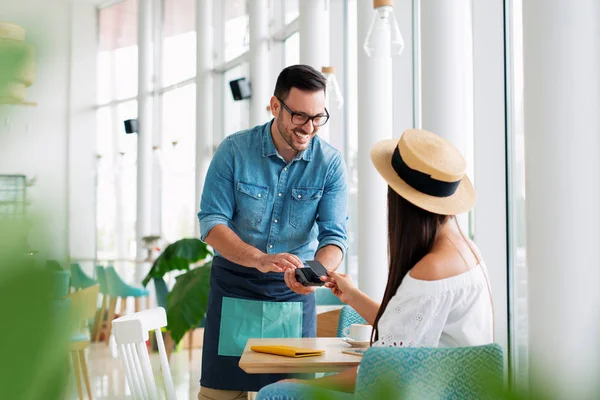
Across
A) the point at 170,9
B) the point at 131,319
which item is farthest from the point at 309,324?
the point at 170,9

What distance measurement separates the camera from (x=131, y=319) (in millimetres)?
2443

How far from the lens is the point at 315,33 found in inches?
258

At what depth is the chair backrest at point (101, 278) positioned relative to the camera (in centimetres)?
30

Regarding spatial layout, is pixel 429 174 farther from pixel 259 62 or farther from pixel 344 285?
pixel 259 62

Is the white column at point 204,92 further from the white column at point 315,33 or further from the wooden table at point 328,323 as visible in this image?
the wooden table at point 328,323

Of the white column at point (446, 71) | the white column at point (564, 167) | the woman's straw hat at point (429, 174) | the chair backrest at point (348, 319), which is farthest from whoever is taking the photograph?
the white column at point (446, 71)

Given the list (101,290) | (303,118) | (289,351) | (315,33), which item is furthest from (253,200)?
(315,33)

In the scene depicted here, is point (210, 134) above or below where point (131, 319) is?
above

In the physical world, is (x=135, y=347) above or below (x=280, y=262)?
below

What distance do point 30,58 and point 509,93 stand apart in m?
4.06

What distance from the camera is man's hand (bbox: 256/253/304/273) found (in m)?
2.44

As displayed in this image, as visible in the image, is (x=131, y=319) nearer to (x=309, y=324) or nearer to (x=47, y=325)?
(x=309, y=324)

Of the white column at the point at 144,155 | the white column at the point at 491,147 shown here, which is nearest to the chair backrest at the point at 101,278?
the white column at the point at 491,147

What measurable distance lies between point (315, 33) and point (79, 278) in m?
6.45
